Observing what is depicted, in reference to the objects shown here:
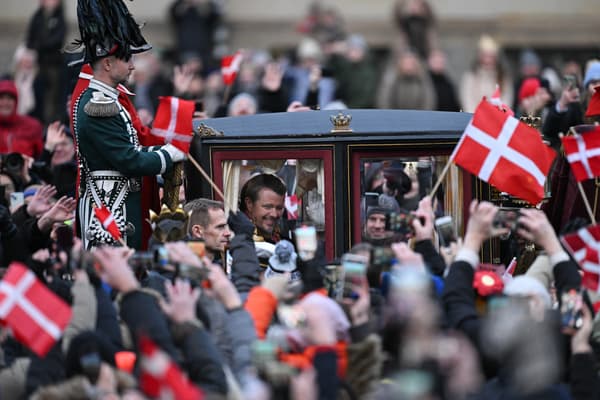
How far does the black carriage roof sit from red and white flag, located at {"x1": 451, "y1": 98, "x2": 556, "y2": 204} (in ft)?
3.23

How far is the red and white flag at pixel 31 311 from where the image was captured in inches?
276

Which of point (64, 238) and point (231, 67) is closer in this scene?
point (64, 238)

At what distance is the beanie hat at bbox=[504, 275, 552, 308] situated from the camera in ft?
24.6

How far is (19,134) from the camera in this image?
44.9 ft

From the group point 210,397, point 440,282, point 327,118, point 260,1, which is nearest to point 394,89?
point 260,1

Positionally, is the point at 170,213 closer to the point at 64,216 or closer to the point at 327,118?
the point at 64,216

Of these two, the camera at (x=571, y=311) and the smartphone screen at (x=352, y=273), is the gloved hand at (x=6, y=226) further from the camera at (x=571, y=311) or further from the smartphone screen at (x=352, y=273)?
the camera at (x=571, y=311)

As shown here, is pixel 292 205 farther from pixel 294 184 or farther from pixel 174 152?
pixel 174 152

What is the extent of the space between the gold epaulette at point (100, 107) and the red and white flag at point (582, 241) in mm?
2765

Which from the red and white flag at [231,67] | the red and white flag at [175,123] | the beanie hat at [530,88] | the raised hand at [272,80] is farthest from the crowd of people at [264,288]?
the raised hand at [272,80]

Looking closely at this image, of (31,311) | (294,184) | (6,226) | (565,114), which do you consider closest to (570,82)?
(565,114)

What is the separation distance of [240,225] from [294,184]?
1.11 m

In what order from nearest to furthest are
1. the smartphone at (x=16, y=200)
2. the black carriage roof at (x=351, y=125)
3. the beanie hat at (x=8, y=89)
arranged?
the black carriage roof at (x=351, y=125) < the smartphone at (x=16, y=200) < the beanie hat at (x=8, y=89)

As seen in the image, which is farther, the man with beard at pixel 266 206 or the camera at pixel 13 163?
the camera at pixel 13 163
